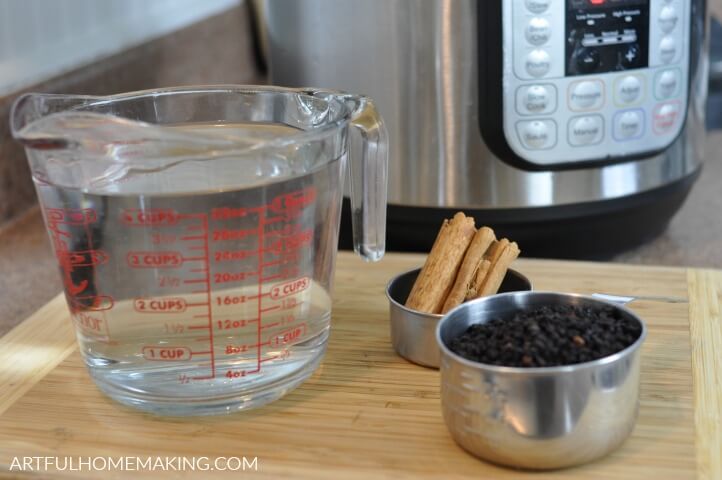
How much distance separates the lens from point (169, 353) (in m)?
0.60

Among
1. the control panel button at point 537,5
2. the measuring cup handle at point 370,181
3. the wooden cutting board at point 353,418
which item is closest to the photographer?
the wooden cutting board at point 353,418

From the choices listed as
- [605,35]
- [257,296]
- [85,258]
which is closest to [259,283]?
[257,296]

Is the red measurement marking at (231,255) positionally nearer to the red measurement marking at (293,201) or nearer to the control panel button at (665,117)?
the red measurement marking at (293,201)

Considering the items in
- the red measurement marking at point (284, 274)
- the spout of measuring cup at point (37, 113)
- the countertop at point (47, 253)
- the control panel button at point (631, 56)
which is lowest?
the countertop at point (47, 253)

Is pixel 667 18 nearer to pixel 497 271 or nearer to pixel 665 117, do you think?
pixel 665 117

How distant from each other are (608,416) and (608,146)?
37cm

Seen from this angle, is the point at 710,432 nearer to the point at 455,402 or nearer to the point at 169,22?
the point at 455,402

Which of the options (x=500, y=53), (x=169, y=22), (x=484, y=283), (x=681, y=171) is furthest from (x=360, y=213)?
(x=169, y=22)

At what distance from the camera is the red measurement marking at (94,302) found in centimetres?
60

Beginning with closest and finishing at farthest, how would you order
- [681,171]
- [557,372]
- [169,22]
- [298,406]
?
[557,372] < [298,406] < [681,171] < [169,22]

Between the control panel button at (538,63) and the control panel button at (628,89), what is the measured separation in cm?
7

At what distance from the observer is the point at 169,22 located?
1.43m

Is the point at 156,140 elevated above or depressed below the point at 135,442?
above


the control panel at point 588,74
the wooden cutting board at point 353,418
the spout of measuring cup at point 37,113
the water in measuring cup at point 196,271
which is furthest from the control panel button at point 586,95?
the spout of measuring cup at point 37,113
